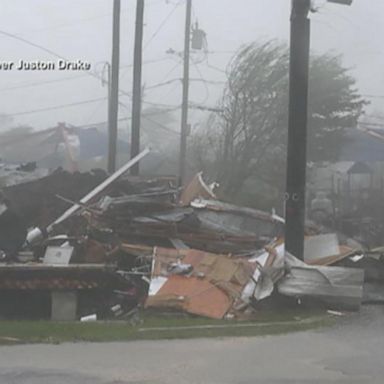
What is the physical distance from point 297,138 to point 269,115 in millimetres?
16088

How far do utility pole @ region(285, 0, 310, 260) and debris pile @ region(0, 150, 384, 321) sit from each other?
37 centimetres

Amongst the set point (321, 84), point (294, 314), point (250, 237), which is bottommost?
point (294, 314)

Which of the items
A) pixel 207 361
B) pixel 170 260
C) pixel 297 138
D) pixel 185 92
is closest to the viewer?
pixel 207 361

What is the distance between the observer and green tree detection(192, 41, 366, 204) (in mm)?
27719

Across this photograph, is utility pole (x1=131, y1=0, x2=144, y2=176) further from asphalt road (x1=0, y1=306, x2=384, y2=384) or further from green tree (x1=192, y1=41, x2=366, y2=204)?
asphalt road (x1=0, y1=306, x2=384, y2=384)

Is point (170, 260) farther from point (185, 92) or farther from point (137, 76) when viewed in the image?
point (185, 92)

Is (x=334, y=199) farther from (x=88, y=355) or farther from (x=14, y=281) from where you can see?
(x=88, y=355)

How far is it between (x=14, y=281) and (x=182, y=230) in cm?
296

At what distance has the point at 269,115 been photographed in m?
27.7

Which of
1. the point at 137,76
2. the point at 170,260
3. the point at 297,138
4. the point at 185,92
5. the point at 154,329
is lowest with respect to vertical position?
the point at 154,329

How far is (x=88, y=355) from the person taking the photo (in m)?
7.84

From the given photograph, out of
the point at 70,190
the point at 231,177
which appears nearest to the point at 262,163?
the point at 231,177

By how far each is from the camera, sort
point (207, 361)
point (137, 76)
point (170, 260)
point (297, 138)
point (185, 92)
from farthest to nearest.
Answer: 1. point (185, 92)
2. point (137, 76)
3. point (297, 138)
4. point (170, 260)
5. point (207, 361)

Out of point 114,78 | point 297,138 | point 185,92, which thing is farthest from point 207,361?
point 185,92
